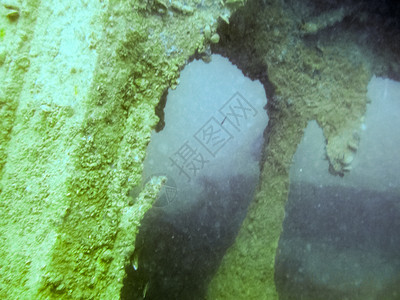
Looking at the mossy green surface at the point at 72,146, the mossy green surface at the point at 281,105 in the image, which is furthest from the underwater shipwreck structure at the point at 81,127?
the mossy green surface at the point at 281,105

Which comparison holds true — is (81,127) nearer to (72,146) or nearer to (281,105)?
(72,146)

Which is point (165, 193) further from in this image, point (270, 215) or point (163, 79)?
point (163, 79)

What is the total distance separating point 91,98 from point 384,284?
31.0ft

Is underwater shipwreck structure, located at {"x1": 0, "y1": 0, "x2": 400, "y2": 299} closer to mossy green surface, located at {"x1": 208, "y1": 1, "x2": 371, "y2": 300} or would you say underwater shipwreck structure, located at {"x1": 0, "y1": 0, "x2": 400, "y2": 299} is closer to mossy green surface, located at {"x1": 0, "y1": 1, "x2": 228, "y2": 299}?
mossy green surface, located at {"x1": 0, "y1": 1, "x2": 228, "y2": 299}

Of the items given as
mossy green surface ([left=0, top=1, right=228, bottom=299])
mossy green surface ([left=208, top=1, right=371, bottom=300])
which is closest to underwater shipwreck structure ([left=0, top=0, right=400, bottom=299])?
mossy green surface ([left=0, top=1, right=228, bottom=299])

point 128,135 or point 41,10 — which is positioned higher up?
point 41,10

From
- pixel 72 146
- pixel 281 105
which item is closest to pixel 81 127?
pixel 72 146

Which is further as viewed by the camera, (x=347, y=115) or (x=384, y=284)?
(x=384, y=284)

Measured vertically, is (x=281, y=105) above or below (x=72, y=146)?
below

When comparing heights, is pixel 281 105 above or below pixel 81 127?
below

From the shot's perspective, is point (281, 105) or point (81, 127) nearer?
point (81, 127)

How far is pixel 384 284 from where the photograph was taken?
7.30 metres

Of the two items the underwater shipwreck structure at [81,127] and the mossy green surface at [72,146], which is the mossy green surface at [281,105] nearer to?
the underwater shipwreck structure at [81,127]

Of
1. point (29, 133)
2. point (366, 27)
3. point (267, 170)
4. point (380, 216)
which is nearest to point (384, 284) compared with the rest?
point (380, 216)
